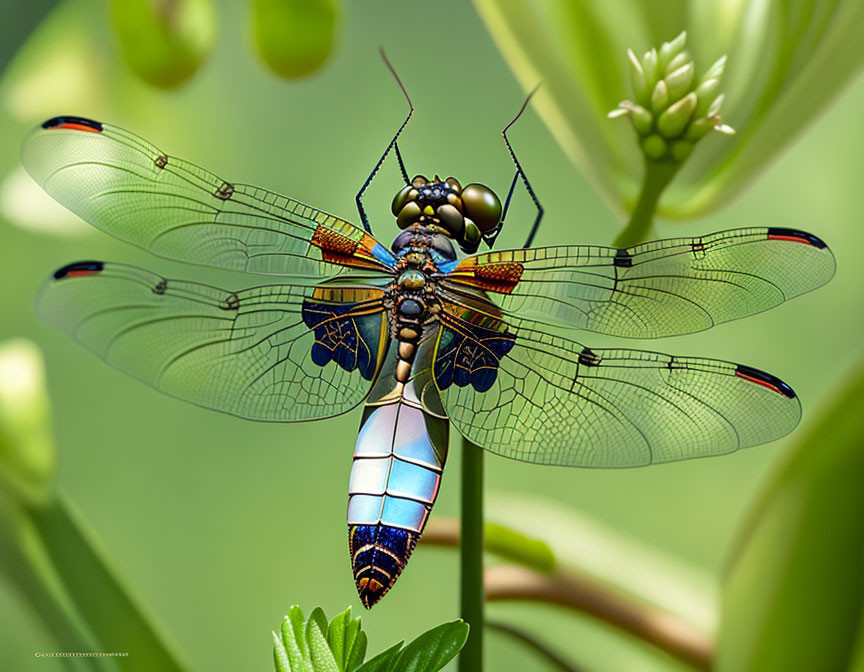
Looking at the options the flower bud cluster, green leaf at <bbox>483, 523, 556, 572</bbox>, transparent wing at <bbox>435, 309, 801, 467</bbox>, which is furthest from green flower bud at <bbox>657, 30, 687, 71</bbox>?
green leaf at <bbox>483, 523, 556, 572</bbox>

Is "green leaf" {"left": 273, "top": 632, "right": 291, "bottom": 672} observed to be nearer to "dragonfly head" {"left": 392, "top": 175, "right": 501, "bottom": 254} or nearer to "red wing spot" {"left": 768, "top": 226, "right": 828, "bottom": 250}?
"dragonfly head" {"left": 392, "top": 175, "right": 501, "bottom": 254}

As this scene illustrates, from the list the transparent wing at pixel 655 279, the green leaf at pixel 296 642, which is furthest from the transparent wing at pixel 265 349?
the green leaf at pixel 296 642

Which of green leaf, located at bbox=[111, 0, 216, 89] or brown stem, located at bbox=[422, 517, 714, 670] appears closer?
brown stem, located at bbox=[422, 517, 714, 670]

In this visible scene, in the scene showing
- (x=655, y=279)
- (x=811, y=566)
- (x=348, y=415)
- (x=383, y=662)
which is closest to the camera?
(x=383, y=662)

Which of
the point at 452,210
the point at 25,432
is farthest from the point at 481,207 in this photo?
the point at 25,432

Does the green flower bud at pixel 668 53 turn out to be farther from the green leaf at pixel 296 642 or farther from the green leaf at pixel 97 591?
the green leaf at pixel 97 591

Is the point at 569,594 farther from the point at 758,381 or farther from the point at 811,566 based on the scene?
the point at 758,381

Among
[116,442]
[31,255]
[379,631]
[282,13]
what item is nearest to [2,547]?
[116,442]

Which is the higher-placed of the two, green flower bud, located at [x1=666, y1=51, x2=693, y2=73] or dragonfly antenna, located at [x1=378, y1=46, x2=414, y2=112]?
dragonfly antenna, located at [x1=378, y1=46, x2=414, y2=112]
